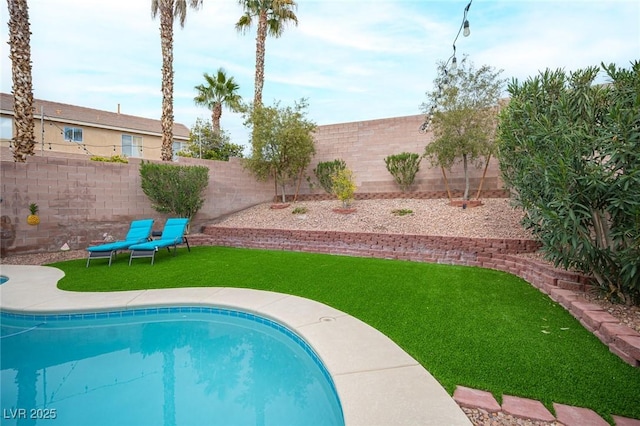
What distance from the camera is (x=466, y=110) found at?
9.25m

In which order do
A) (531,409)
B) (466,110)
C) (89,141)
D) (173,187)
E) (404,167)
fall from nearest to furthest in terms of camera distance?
(531,409) → (466,110) → (173,187) → (404,167) → (89,141)

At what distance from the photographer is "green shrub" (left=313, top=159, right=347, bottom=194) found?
1298 cm

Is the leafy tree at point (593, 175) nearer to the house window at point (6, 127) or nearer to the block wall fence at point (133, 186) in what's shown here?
the block wall fence at point (133, 186)

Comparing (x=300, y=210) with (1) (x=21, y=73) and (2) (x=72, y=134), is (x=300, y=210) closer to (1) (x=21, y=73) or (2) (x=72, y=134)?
(1) (x=21, y=73)

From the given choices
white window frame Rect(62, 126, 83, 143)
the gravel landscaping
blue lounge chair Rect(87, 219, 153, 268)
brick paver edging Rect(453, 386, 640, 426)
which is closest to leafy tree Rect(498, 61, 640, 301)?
brick paver edging Rect(453, 386, 640, 426)

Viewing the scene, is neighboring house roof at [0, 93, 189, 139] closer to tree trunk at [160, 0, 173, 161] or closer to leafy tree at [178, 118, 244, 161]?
leafy tree at [178, 118, 244, 161]

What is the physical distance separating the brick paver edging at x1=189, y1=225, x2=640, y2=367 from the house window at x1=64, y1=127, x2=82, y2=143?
13.3m

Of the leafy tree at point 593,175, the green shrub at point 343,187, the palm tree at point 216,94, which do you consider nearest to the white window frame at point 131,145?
the palm tree at point 216,94

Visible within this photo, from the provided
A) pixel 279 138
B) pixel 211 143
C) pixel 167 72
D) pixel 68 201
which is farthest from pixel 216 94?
pixel 68 201

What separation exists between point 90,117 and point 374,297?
22312mm

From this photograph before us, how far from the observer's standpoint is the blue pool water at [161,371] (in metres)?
2.84

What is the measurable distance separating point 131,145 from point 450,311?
22625mm

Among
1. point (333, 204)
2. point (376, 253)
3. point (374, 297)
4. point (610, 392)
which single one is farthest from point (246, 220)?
point (610, 392)

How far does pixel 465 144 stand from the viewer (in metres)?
9.37
